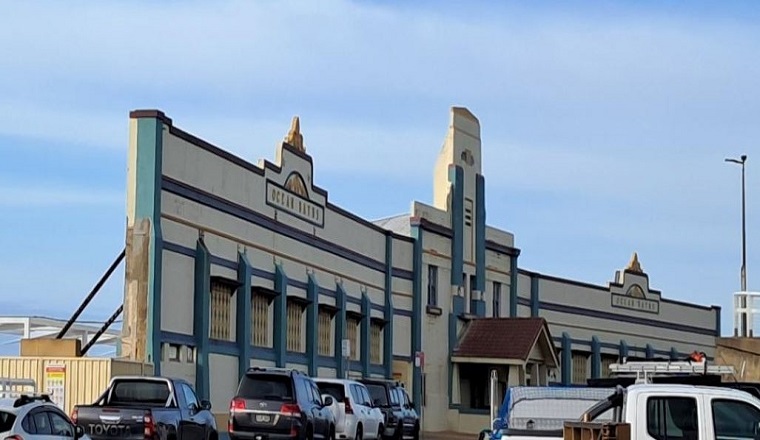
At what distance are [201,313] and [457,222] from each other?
19758 mm

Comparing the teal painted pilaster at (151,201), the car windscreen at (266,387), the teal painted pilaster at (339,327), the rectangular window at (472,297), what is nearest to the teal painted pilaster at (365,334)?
the teal painted pilaster at (339,327)

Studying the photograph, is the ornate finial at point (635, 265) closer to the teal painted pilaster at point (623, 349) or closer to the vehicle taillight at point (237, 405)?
the teal painted pilaster at point (623, 349)

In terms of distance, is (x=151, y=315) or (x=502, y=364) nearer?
(x=151, y=315)

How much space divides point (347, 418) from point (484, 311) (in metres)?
23.3

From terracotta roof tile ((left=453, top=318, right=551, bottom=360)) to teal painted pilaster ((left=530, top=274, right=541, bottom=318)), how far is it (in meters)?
7.21

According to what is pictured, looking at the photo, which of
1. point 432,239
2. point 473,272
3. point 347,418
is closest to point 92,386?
point 347,418

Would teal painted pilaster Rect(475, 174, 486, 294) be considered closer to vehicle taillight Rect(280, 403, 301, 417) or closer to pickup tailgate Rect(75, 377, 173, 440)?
vehicle taillight Rect(280, 403, 301, 417)

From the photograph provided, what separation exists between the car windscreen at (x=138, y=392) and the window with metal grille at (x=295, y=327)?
575 inches

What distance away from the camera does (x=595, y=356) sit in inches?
2477

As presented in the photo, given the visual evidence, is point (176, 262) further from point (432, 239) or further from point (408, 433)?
point (432, 239)

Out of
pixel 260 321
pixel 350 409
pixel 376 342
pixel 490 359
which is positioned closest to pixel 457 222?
pixel 490 359

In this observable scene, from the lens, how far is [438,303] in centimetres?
5056

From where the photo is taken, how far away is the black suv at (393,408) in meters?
35.1

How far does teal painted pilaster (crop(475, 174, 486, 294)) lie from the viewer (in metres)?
53.0
